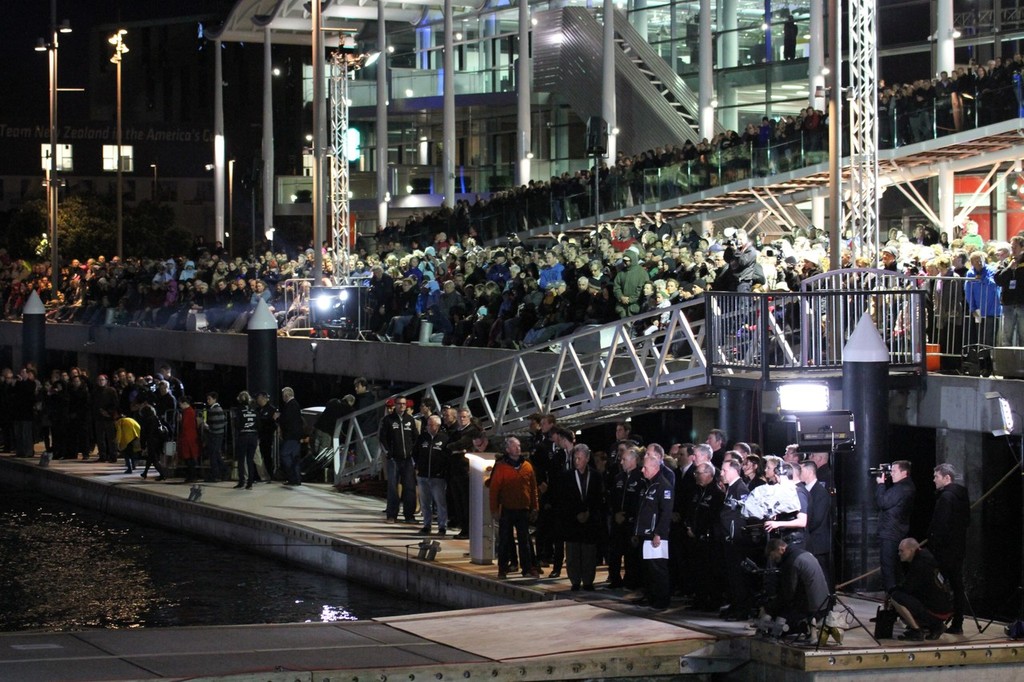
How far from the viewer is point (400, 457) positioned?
72.3 feet

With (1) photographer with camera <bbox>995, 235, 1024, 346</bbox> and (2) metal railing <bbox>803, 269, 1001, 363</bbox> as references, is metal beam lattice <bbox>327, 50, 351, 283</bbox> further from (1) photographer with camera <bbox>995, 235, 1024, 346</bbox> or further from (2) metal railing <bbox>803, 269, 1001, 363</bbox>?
(1) photographer with camera <bbox>995, 235, 1024, 346</bbox>

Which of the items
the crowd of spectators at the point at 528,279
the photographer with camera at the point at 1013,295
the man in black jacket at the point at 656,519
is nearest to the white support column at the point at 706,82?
the crowd of spectators at the point at 528,279

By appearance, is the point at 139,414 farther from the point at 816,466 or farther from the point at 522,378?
the point at 816,466

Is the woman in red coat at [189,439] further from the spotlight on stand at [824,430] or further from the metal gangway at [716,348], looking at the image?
the spotlight on stand at [824,430]

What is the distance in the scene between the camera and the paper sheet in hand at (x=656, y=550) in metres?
15.1

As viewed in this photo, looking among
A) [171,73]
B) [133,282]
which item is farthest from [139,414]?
[171,73]

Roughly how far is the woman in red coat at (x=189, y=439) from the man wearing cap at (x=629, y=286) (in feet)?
26.9

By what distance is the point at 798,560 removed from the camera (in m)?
13.2

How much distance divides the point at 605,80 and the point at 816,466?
2924 cm

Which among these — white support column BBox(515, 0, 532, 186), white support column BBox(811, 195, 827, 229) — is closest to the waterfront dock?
white support column BBox(811, 195, 827, 229)

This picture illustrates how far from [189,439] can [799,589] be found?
642 inches

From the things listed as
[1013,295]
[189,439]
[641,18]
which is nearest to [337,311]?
[189,439]

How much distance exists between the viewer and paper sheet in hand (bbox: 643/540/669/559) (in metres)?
15.1

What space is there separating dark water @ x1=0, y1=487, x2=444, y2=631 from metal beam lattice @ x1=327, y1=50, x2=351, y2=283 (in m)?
11.8
